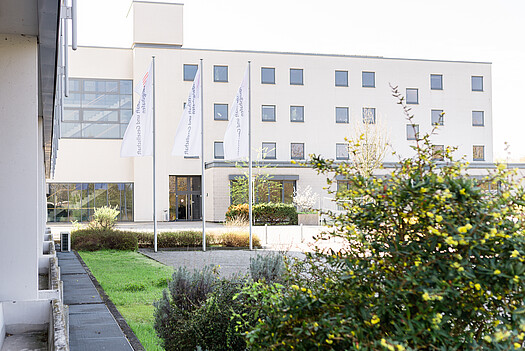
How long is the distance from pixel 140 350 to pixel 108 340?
18.5 inches

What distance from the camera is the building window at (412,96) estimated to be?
45156mm

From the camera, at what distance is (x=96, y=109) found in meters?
41.0

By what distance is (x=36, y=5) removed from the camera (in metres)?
4.37

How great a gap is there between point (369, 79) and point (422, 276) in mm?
43724

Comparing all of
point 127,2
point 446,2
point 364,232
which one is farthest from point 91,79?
point 364,232

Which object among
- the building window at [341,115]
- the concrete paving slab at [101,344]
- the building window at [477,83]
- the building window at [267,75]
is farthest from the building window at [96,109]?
the concrete paving slab at [101,344]

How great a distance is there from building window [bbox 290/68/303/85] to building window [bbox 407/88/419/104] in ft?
28.3

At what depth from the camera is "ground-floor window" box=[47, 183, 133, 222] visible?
40.6 m

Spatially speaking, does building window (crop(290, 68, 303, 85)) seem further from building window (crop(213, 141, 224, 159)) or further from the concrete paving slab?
the concrete paving slab

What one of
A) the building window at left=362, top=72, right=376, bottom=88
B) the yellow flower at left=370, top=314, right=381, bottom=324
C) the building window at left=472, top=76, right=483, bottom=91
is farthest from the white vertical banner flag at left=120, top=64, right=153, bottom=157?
the building window at left=472, top=76, right=483, bottom=91

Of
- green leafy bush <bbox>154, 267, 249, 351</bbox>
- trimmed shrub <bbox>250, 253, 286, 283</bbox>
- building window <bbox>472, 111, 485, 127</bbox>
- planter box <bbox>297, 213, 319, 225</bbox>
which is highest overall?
building window <bbox>472, 111, 485, 127</bbox>

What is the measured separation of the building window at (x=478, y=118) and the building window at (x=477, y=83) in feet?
6.32

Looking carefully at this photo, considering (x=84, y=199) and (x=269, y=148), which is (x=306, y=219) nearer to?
(x=269, y=148)

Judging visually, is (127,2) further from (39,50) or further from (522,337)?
(522,337)
